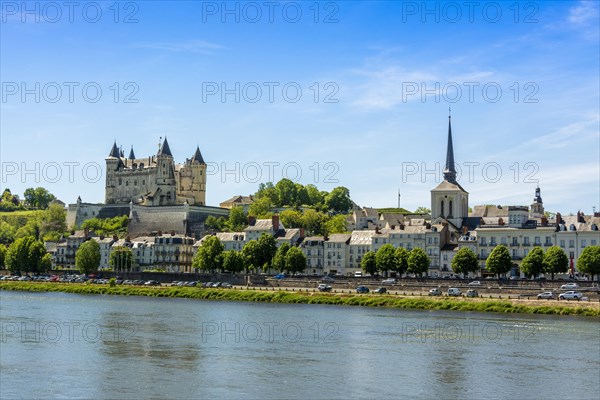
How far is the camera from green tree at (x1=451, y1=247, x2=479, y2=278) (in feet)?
241

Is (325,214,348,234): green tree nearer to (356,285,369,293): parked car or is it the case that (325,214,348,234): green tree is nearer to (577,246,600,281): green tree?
(356,285,369,293): parked car

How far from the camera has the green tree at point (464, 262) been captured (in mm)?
73562

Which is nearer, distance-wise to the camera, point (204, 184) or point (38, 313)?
point (38, 313)

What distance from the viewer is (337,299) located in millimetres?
64438

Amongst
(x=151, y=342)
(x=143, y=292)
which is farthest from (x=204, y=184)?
(x=151, y=342)

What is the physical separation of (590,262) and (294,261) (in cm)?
2552

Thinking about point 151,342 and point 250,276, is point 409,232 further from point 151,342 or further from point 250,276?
point 151,342

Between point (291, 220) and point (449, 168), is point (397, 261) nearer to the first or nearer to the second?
point (449, 168)

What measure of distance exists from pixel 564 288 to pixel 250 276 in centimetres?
2779

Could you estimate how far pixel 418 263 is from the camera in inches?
2931

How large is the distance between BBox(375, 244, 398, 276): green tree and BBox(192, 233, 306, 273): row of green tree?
770 centimetres

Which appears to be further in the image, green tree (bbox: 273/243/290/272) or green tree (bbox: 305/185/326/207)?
green tree (bbox: 305/185/326/207)

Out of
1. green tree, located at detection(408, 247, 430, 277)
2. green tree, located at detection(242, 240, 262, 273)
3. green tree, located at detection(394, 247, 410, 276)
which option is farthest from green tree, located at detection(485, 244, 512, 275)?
green tree, located at detection(242, 240, 262, 273)

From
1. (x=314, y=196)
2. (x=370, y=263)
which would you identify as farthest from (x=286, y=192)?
(x=370, y=263)
